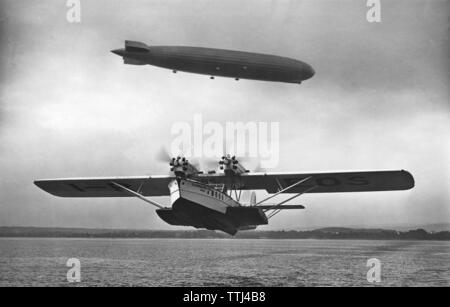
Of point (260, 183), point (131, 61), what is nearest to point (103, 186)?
point (131, 61)

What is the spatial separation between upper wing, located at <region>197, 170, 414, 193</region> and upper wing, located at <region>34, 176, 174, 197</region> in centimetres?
352

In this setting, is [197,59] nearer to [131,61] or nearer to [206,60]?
[206,60]

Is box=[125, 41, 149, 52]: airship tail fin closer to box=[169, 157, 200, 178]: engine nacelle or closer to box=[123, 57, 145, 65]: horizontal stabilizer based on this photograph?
box=[123, 57, 145, 65]: horizontal stabilizer

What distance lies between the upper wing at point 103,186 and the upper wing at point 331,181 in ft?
11.6

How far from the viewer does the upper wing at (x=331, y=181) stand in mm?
24781

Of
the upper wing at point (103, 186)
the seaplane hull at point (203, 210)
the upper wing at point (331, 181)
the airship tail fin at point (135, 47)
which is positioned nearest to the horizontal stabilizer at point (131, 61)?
the airship tail fin at point (135, 47)

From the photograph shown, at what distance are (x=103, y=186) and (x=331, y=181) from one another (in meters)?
13.3

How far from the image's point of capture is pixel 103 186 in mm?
29797

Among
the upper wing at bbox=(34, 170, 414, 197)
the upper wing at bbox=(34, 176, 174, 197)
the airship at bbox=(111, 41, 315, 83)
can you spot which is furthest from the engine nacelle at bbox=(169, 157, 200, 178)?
the airship at bbox=(111, 41, 315, 83)

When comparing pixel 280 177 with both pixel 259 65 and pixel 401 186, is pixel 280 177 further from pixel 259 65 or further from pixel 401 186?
pixel 259 65

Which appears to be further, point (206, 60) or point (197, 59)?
point (206, 60)

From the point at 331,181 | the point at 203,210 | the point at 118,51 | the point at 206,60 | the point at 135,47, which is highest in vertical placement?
the point at 135,47

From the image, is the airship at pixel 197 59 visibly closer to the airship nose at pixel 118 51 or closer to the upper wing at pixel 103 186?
the airship nose at pixel 118 51
